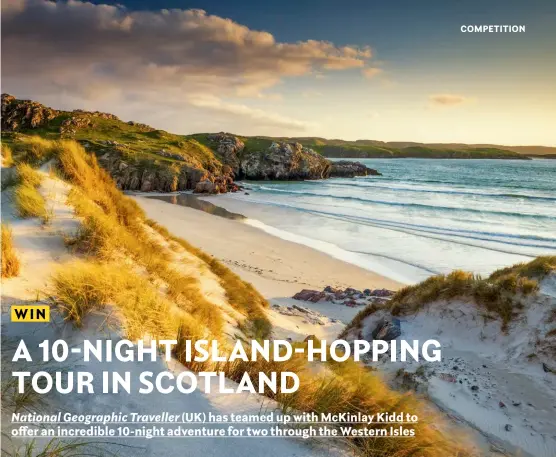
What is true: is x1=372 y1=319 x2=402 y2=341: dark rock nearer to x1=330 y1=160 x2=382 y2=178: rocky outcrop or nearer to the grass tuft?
the grass tuft

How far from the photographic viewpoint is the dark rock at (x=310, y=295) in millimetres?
12867

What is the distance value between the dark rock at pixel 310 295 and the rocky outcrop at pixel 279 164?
222ft

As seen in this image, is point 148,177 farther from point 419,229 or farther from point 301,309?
point 301,309

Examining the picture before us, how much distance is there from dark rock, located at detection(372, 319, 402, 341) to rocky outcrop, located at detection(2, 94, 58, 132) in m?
91.7

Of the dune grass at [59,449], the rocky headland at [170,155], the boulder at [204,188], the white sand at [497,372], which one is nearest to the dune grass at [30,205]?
the dune grass at [59,449]

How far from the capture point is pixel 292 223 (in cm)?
2867

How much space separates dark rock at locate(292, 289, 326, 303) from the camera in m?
12.9

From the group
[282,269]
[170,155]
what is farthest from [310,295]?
[170,155]

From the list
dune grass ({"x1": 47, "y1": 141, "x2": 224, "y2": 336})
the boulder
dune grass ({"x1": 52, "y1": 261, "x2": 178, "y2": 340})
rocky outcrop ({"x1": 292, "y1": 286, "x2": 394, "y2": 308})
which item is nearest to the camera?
dune grass ({"x1": 52, "y1": 261, "x2": 178, "y2": 340})

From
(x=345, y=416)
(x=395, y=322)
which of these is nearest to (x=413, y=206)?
(x=395, y=322)

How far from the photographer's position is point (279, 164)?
80188 millimetres

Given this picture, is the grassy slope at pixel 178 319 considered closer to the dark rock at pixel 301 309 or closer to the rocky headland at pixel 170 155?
the dark rock at pixel 301 309

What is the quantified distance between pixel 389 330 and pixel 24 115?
320 ft

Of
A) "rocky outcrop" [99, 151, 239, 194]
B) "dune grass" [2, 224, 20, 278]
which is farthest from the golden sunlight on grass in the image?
"rocky outcrop" [99, 151, 239, 194]
